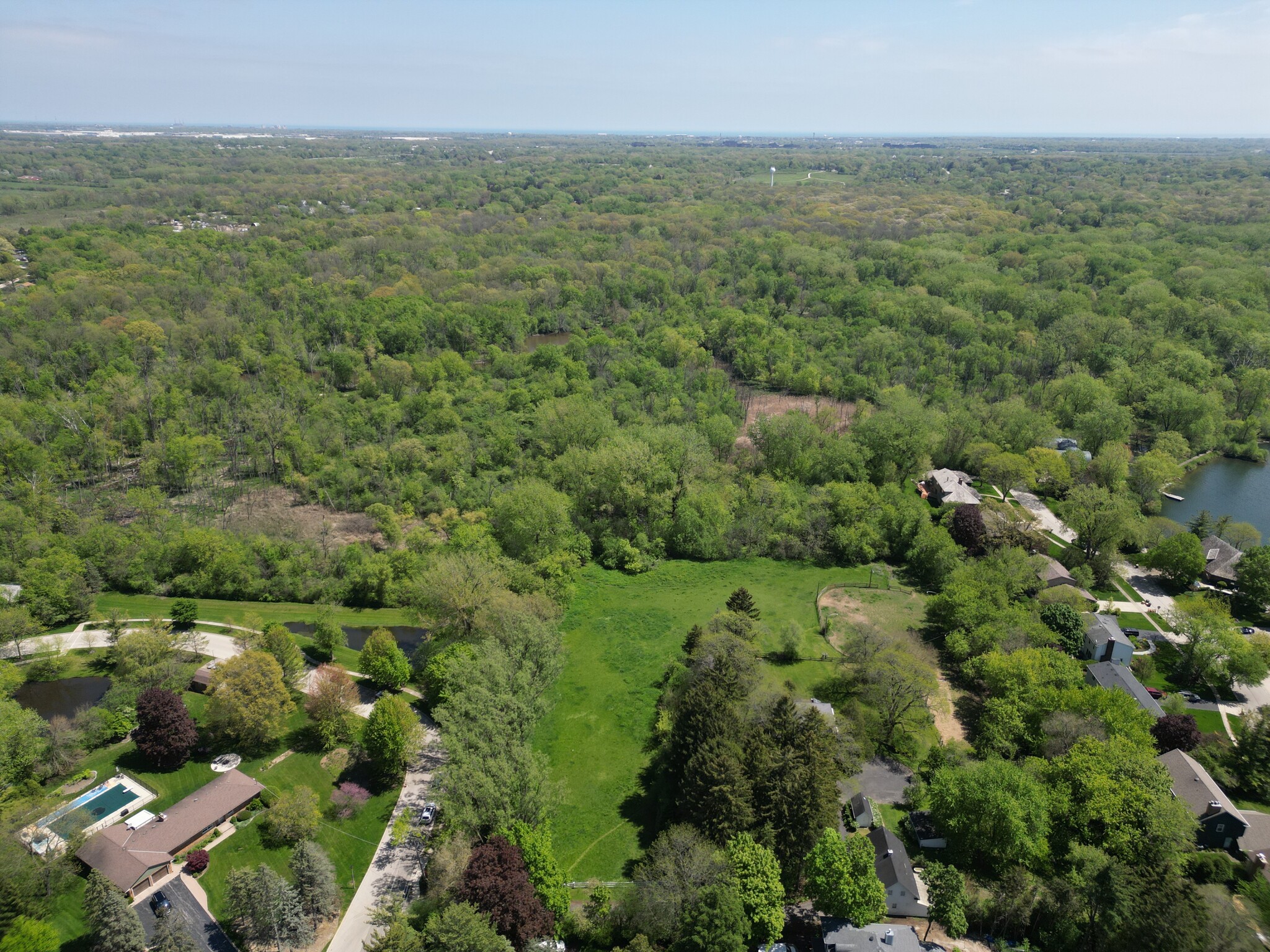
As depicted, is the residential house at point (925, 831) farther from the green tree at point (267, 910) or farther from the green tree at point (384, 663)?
the green tree at point (384, 663)

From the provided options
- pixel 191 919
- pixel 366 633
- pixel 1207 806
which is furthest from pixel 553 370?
pixel 1207 806

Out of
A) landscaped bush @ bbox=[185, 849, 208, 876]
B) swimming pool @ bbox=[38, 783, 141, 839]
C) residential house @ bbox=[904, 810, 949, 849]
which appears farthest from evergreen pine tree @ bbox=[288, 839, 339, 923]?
residential house @ bbox=[904, 810, 949, 849]

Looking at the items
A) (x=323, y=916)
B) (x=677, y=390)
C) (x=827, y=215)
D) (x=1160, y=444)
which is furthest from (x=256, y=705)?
(x=827, y=215)

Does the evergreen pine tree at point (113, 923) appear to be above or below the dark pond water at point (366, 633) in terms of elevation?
above

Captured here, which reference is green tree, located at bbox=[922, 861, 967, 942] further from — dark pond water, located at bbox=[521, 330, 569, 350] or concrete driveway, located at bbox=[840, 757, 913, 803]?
dark pond water, located at bbox=[521, 330, 569, 350]

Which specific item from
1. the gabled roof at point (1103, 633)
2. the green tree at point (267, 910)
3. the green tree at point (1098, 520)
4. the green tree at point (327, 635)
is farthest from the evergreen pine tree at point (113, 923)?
the green tree at point (1098, 520)

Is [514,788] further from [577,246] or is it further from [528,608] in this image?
[577,246]
